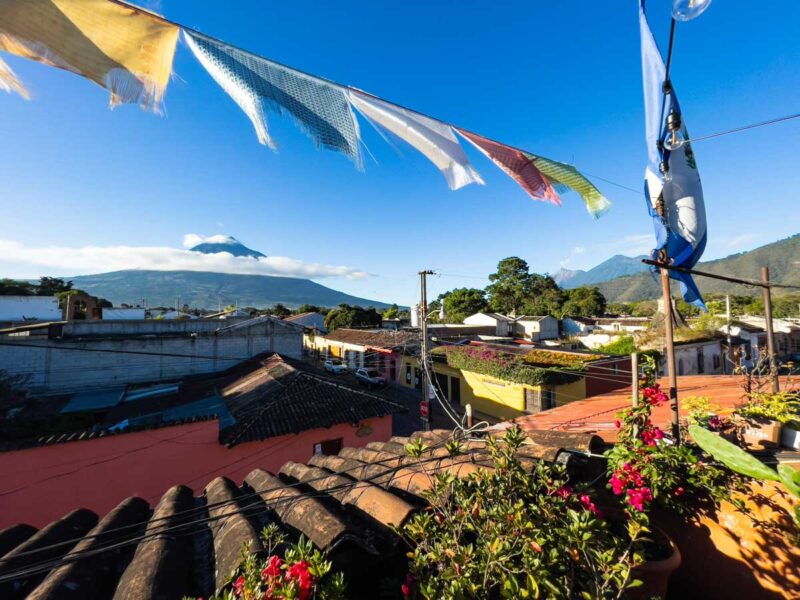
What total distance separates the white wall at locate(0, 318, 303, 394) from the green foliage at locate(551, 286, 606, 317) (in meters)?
40.5

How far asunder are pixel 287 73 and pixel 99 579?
3954mm

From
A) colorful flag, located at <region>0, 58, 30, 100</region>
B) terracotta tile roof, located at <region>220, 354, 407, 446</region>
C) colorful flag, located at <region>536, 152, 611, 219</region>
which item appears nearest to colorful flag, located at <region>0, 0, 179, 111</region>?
colorful flag, located at <region>0, 58, 30, 100</region>

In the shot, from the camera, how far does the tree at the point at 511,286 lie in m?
47.2

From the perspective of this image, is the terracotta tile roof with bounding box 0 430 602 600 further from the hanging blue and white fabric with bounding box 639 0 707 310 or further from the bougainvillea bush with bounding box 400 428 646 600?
the hanging blue and white fabric with bounding box 639 0 707 310

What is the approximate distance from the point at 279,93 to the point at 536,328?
120 feet

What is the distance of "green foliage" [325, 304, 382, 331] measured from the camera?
1647 inches

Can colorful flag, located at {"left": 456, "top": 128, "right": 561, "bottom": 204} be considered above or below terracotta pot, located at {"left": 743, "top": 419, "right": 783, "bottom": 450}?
above

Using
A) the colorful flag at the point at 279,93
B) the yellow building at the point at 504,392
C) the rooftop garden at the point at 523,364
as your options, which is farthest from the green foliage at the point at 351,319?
the colorful flag at the point at 279,93

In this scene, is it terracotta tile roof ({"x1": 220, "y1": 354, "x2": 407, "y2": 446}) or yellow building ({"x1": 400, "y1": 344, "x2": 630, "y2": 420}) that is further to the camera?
yellow building ({"x1": 400, "y1": 344, "x2": 630, "y2": 420})

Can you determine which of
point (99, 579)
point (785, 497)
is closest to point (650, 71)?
point (785, 497)

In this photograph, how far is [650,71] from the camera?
126 inches

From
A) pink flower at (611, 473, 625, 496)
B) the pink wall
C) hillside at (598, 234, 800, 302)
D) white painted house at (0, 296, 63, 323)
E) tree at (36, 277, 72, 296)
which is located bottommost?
the pink wall

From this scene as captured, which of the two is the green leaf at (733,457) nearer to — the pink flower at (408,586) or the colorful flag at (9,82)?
the pink flower at (408,586)

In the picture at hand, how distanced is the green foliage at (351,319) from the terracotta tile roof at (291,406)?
1095 inches
